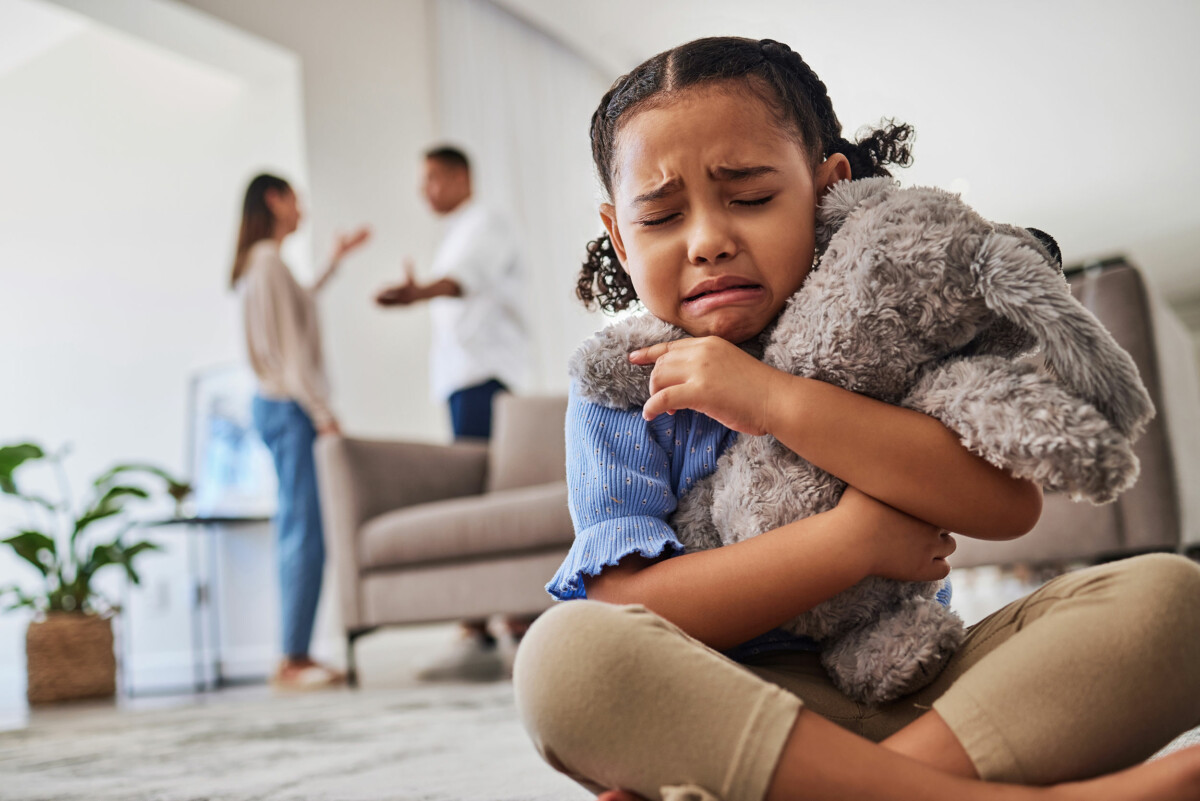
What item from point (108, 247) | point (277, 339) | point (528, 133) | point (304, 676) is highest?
point (528, 133)

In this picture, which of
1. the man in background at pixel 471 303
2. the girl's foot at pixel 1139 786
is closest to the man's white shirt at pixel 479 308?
the man in background at pixel 471 303

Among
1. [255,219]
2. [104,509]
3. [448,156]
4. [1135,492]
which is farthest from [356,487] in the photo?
[1135,492]

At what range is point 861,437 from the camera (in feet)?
1.90

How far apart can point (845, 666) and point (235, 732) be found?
4.12 feet

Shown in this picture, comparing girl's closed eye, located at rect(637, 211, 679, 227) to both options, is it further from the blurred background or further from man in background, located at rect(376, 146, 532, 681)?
the blurred background

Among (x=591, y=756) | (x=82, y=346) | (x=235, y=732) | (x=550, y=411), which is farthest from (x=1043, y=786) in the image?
(x=82, y=346)

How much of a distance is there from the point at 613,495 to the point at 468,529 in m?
1.67

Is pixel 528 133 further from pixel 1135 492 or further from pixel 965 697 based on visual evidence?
pixel 965 697

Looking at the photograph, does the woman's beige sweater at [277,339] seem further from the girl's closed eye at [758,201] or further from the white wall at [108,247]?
the girl's closed eye at [758,201]

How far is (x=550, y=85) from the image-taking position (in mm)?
4691

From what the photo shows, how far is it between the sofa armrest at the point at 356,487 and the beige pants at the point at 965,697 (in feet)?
6.61

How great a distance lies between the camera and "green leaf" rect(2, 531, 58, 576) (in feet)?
9.14

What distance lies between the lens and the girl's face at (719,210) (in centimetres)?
64

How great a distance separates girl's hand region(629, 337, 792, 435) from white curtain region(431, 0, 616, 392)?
3924 mm
